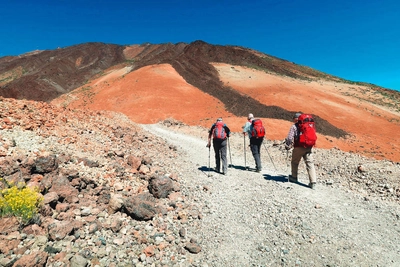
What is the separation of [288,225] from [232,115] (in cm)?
2553

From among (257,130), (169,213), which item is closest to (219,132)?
(257,130)

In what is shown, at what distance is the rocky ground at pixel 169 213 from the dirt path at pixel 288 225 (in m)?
0.02

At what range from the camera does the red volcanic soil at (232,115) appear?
77.2 ft

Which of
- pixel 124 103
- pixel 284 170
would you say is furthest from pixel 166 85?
pixel 284 170

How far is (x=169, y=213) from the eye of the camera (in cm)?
572

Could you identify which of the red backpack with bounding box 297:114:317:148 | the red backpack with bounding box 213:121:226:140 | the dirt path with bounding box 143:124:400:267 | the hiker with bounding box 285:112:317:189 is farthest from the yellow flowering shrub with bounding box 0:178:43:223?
the red backpack with bounding box 297:114:317:148

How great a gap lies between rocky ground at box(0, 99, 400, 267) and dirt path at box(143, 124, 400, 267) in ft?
0.08

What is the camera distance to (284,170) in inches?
432

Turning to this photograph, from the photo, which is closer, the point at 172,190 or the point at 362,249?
the point at 362,249

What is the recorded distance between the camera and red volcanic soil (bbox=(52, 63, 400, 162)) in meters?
23.5

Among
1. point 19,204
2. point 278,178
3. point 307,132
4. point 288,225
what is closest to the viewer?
point 19,204

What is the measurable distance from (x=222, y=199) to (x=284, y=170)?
520 centimetres

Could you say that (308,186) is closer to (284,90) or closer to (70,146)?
(70,146)

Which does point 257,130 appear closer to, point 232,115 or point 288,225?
point 288,225
